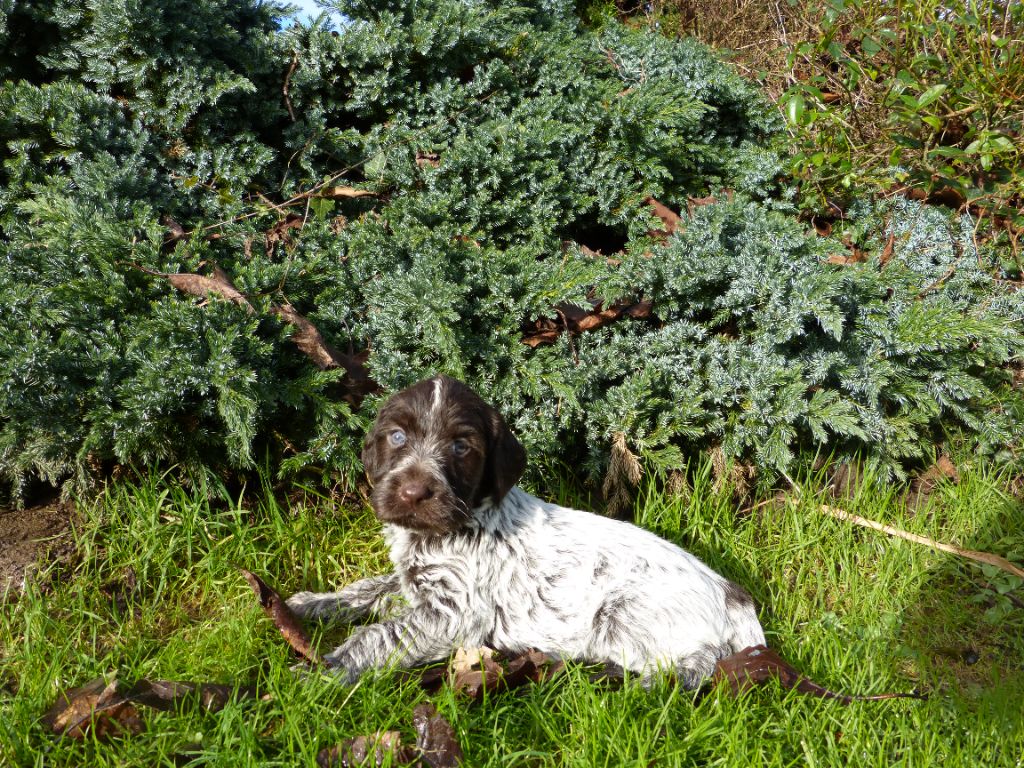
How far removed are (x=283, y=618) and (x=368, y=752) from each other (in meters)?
0.79

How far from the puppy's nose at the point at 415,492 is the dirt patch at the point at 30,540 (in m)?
1.72

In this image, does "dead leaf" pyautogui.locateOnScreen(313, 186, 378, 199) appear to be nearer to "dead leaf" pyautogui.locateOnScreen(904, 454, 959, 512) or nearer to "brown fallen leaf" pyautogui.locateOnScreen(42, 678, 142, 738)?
"brown fallen leaf" pyautogui.locateOnScreen(42, 678, 142, 738)

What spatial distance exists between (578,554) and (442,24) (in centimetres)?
370

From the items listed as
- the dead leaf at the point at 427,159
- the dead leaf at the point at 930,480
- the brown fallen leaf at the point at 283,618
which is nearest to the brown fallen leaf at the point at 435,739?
the brown fallen leaf at the point at 283,618

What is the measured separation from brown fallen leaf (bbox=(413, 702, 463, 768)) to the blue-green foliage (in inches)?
56.6

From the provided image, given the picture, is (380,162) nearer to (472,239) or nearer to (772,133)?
(472,239)

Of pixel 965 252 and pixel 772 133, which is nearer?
pixel 965 252

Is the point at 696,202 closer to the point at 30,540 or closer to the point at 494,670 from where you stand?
the point at 494,670

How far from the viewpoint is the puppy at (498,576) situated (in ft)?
10.5

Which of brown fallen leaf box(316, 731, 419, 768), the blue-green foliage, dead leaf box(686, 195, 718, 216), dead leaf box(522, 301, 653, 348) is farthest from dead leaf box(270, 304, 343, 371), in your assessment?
dead leaf box(686, 195, 718, 216)

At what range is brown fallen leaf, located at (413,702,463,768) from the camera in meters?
2.73

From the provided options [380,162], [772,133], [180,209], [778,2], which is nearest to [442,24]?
[380,162]

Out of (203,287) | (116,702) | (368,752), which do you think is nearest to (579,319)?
(203,287)

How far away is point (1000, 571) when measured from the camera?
4.26m
